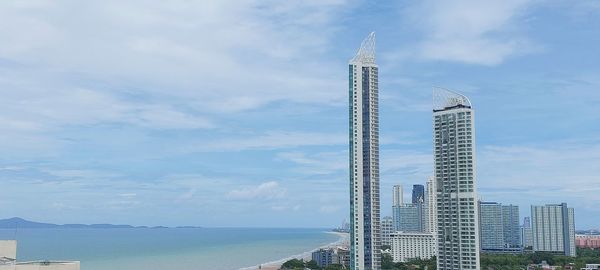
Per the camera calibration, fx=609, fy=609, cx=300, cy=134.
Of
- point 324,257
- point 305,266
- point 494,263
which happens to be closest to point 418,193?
point 494,263

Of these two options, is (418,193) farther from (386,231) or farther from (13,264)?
(13,264)

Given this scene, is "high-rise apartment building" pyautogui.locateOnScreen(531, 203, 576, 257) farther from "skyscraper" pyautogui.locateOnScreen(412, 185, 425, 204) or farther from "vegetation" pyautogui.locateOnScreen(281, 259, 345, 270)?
"vegetation" pyautogui.locateOnScreen(281, 259, 345, 270)

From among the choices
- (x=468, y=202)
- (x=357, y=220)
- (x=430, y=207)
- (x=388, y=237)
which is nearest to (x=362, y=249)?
(x=357, y=220)

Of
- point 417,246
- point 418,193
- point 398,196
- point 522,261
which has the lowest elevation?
point 522,261

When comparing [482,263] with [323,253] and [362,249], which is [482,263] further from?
[362,249]

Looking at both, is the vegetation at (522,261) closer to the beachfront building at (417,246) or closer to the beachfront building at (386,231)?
the beachfront building at (417,246)

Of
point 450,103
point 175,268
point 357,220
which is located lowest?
point 175,268
